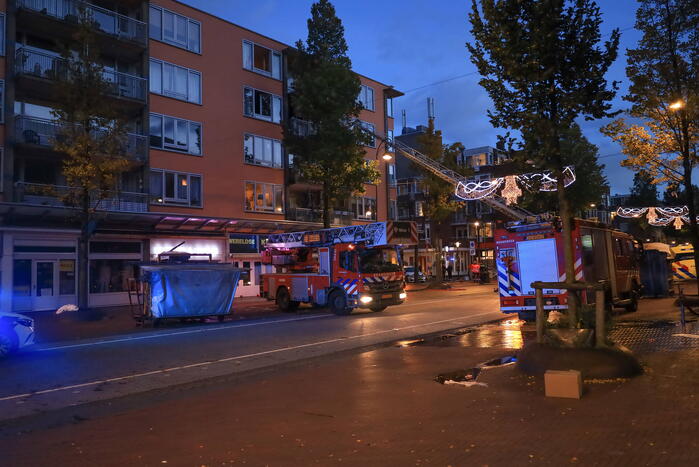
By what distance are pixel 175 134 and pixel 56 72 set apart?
839 centimetres

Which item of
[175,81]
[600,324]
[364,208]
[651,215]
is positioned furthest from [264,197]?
[600,324]

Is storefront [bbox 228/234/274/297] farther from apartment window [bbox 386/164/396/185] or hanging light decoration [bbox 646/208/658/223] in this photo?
hanging light decoration [bbox 646/208/658/223]

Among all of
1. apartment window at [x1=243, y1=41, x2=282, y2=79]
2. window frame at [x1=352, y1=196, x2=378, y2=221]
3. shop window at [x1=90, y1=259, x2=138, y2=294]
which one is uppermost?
apartment window at [x1=243, y1=41, x2=282, y2=79]

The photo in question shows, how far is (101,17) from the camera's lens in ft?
88.8

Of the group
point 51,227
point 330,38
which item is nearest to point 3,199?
point 51,227

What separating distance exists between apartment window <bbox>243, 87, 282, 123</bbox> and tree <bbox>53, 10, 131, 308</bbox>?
40.6 feet

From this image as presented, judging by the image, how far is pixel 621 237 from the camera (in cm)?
1816

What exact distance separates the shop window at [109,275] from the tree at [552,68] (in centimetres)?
2162

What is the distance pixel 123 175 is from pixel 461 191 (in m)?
18.0

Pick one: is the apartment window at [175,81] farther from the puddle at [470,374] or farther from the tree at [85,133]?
the puddle at [470,374]

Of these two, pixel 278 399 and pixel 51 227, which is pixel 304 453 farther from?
pixel 51 227

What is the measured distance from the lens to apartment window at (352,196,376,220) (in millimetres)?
40050

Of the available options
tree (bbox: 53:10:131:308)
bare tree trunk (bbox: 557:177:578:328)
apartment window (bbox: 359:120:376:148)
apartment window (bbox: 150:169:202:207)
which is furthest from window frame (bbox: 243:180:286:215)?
bare tree trunk (bbox: 557:177:578:328)

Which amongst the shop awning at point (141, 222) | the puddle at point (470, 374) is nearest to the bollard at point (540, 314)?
the puddle at point (470, 374)
